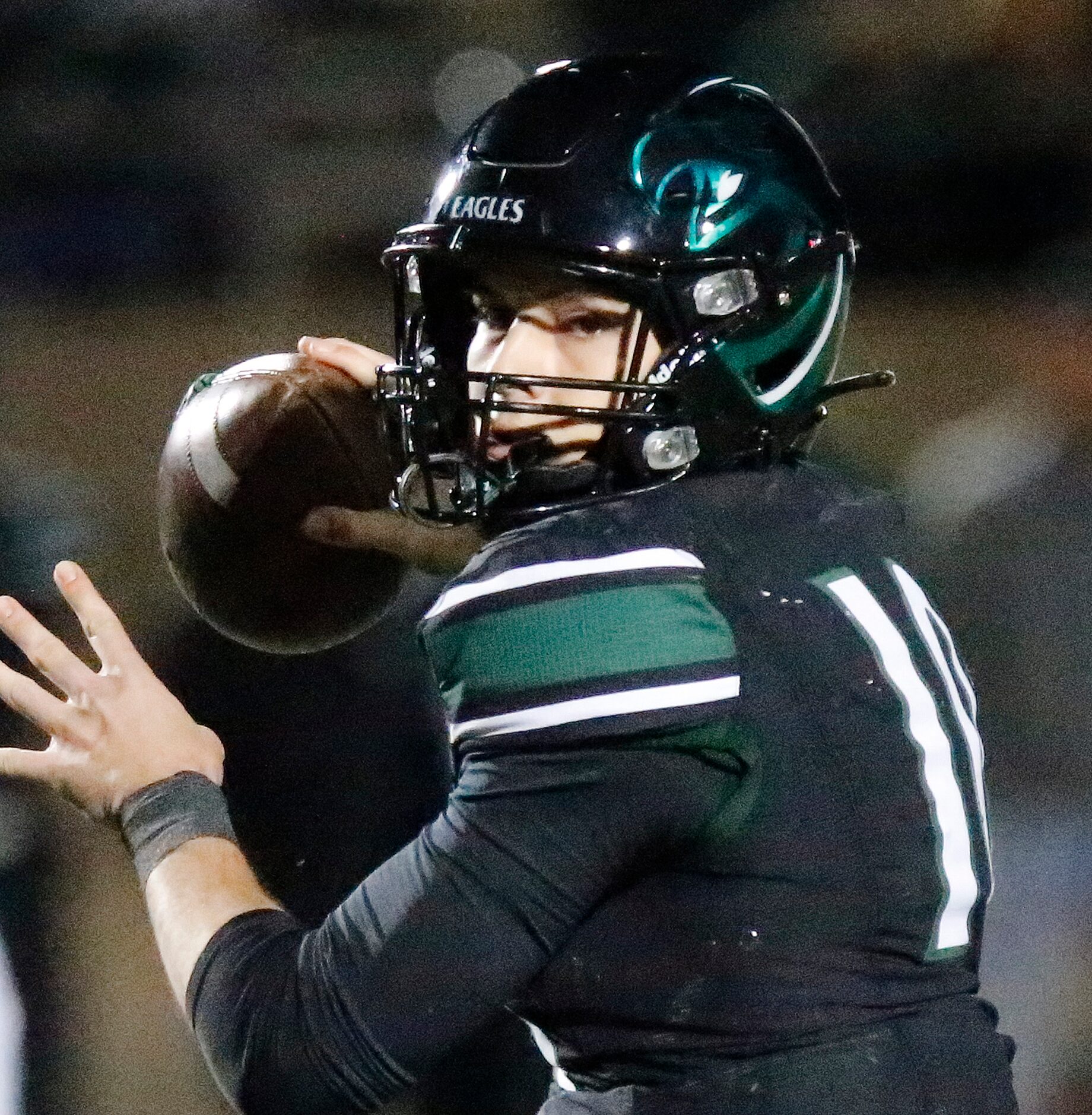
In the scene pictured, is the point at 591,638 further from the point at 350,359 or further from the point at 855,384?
the point at 350,359

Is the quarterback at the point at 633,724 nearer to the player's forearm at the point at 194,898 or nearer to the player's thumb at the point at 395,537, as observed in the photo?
the player's forearm at the point at 194,898

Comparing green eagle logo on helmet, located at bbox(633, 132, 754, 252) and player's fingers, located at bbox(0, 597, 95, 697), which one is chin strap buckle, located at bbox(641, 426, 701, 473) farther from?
player's fingers, located at bbox(0, 597, 95, 697)

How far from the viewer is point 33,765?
1262mm

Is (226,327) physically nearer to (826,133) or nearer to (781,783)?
(826,133)

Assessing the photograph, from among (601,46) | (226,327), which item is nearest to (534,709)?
(226,327)

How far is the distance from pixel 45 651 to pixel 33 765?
98 millimetres

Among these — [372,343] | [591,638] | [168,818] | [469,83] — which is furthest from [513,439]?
[469,83]

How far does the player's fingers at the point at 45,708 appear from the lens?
49.3 inches

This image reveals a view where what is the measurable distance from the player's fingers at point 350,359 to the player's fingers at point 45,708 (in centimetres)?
52

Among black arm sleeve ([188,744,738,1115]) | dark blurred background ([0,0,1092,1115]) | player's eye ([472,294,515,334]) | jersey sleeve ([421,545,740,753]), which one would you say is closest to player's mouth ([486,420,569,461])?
player's eye ([472,294,515,334])

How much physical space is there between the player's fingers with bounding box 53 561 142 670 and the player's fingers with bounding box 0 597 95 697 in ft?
0.08

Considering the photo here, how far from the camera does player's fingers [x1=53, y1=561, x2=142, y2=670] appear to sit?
1287 mm

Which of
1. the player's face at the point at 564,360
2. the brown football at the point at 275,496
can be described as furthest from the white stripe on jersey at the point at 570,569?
the brown football at the point at 275,496

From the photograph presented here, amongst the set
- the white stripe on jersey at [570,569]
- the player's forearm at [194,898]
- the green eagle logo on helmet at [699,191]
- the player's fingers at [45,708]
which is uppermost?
the green eagle logo on helmet at [699,191]
